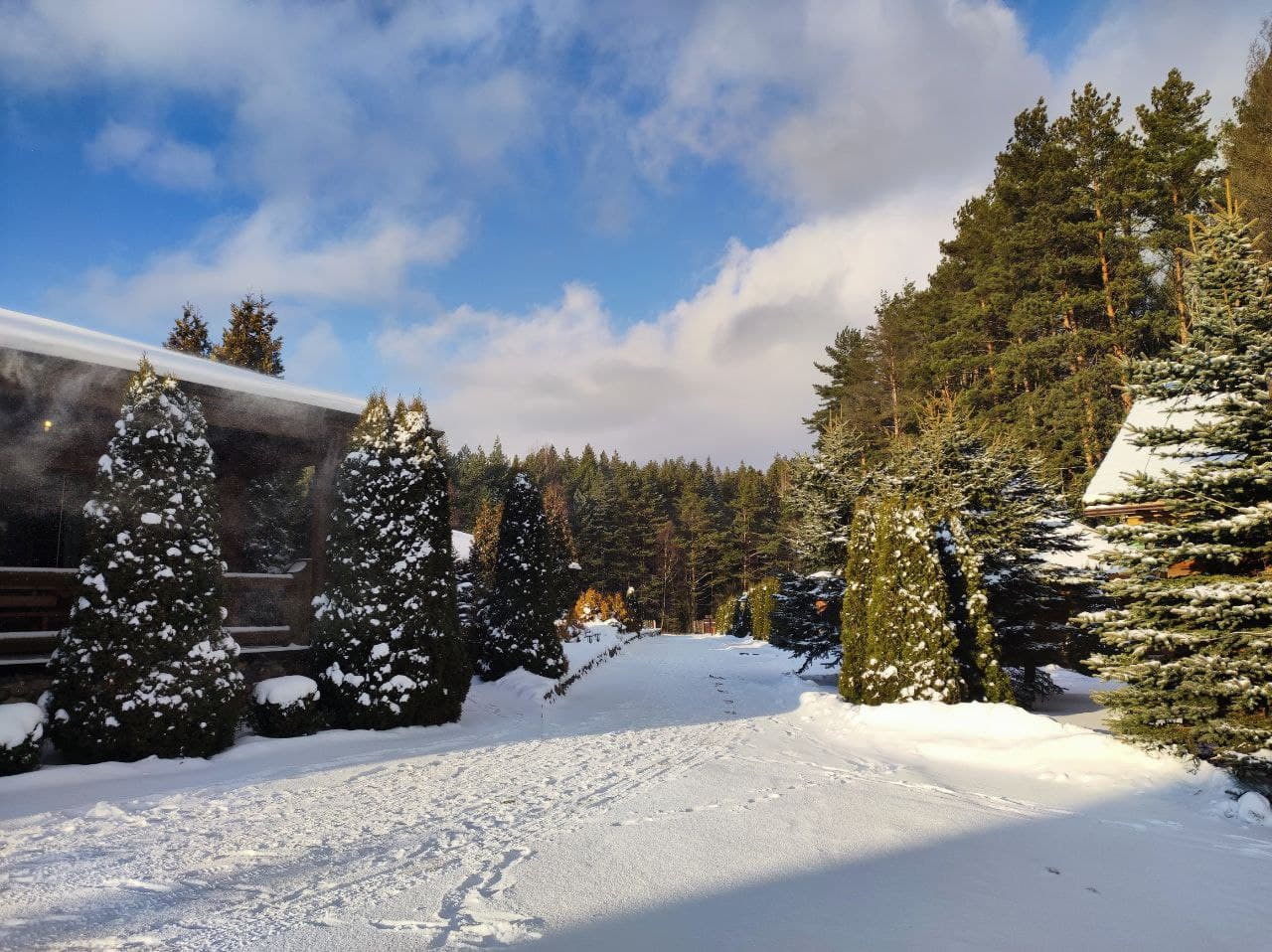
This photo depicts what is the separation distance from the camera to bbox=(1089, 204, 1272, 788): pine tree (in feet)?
20.7

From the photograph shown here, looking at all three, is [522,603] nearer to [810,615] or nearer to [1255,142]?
[810,615]

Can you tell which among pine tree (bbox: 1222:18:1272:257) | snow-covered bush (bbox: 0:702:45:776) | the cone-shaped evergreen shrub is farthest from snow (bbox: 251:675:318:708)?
pine tree (bbox: 1222:18:1272:257)

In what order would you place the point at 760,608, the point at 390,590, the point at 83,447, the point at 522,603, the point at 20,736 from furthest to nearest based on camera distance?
1. the point at 760,608
2. the point at 522,603
3. the point at 83,447
4. the point at 390,590
5. the point at 20,736

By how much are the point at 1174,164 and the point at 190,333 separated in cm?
3621

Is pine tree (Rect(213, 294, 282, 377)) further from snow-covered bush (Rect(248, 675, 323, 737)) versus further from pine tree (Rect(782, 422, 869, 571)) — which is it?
snow-covered bush (Rect(248, 675, 323, 737))

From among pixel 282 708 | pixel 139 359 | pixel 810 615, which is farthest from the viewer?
pixel 810 615

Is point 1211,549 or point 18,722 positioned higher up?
point 1211,549

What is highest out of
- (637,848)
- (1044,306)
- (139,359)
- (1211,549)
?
(1044,306)

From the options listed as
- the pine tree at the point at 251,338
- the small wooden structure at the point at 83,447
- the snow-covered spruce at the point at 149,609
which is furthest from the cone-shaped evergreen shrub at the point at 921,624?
the pine tree at the point at 251,338

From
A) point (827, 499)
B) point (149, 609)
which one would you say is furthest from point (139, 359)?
point (827, 499)

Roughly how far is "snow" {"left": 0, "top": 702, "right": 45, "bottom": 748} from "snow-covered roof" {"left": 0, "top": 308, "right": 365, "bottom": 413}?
11.6ft

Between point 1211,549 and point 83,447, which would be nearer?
point 1211,549

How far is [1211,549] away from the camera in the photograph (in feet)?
21.6

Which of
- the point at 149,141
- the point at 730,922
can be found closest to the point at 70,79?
the point at 149,141
